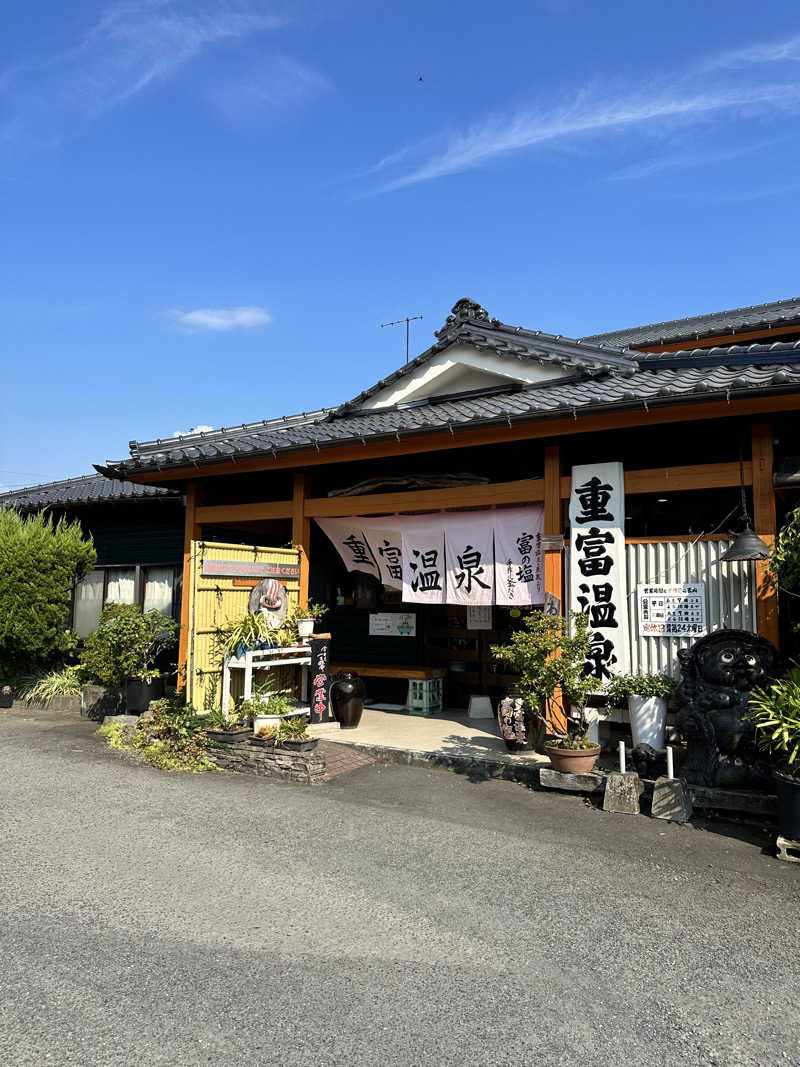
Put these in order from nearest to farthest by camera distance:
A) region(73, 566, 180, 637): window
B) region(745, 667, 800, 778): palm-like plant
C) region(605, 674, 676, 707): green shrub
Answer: region(745, 667, 800, 778): palm-like plant < region(605, 674, 676, 707): green shrub < region(73, 566, 180, 637): window

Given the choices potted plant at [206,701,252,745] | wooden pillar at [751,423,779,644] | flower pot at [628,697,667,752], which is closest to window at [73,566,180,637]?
potted plant at [206,701,252,745]

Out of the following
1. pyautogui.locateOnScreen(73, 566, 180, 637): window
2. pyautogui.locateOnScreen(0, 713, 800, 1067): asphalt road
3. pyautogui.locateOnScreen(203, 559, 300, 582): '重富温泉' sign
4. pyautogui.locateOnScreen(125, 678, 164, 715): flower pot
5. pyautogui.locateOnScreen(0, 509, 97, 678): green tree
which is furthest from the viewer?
pyautogui.locateOnScreen(73, 566, 180, 637): window

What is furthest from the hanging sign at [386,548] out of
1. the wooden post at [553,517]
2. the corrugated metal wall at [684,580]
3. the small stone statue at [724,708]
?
the small stone statue at [724,708]

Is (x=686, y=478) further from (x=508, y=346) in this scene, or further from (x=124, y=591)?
(x=124, y=591)

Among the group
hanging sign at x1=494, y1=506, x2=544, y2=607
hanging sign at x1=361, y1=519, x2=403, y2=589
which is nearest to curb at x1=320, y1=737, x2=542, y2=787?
hanging sign at x1=494, y1=506, x2=544, y2=607

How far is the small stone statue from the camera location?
20.0 ft

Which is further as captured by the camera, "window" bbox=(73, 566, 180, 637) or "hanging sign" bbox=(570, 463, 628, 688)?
"window" bbox=(73, 566, 180, 637)

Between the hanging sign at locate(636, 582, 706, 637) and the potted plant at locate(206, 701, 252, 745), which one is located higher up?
the hanging sign at locate(636, 582, 706, 637)

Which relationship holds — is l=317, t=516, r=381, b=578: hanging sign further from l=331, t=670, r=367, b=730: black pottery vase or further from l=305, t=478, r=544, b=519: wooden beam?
l=331, t=670, r=367, b=730: black pottery vase

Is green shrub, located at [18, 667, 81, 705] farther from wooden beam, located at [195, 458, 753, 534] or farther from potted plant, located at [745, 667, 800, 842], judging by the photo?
potted plant, located at [745, 667, 800, 842]

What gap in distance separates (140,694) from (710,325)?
1203 centimetres

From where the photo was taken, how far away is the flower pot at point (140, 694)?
1024 centimetres

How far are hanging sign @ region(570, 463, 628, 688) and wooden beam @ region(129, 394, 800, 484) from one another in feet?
1.62

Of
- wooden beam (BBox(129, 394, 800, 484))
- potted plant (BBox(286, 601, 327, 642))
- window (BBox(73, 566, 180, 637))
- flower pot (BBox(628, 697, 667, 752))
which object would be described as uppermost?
wooden beam (BBox(129, 394, 800, 484))
